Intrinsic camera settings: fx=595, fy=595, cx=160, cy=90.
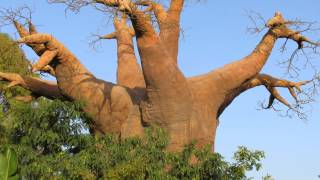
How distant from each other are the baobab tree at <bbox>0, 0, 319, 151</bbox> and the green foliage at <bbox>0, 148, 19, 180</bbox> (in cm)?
196

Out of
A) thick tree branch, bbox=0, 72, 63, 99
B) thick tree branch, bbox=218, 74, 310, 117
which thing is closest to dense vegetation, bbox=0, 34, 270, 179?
thick tree branch, bbox=0, 72, 63, 99

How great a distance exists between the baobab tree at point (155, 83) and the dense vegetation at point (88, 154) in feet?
2.24

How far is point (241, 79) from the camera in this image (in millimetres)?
9234

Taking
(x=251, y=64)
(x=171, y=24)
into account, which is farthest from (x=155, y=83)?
(x=251, y=64)

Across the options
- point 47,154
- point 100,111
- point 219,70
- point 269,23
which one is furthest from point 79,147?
point 269,23

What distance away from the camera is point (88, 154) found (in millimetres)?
6895

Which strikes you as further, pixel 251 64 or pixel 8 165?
pixel 251 64

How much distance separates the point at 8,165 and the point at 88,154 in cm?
124

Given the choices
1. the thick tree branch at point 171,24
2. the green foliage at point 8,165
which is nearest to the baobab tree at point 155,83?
the thick tree branch at point 171,24

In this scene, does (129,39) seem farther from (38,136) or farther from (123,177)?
(123,177)

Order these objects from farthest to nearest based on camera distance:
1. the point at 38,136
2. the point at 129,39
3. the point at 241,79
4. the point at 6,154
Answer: the point at 129,39 < the point at 241,79 < the point at 38,136 < the point at 6,154

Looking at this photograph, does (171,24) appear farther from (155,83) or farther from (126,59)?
(126,59)

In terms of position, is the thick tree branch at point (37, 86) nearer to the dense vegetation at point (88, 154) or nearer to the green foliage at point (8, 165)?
the dense vegetation at point (88, 154)

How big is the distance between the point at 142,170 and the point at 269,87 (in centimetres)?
450
